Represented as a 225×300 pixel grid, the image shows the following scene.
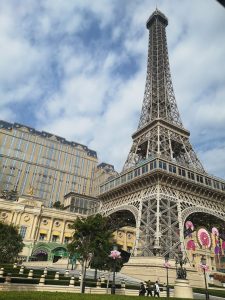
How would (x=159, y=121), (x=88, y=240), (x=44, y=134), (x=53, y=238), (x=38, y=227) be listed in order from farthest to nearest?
(x=44, y=134), (x=53, y=238), (x=38, y=227), (x=159, y=121), (x=88, y=240)

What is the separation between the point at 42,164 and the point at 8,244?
83449mm

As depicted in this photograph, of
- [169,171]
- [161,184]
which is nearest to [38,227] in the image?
[161,184]

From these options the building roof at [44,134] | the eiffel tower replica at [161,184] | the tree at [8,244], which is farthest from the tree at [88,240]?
the building roof at [44,134]

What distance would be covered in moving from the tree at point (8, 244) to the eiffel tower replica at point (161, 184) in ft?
63.1

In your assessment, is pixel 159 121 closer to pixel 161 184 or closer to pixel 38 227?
pixel 161 184

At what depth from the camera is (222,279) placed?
7288 centimetres

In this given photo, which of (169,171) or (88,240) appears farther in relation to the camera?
(169,171)

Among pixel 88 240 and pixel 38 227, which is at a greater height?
pixel 38 227

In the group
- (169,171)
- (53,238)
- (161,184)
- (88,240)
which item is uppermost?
(169,171)

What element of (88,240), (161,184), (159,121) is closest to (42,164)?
(159,121)

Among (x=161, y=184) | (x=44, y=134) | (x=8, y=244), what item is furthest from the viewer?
(x=44, y=134)

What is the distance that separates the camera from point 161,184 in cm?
4528

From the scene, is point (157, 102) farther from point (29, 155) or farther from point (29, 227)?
point (29, 155)

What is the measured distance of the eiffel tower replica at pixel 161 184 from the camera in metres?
41.5
